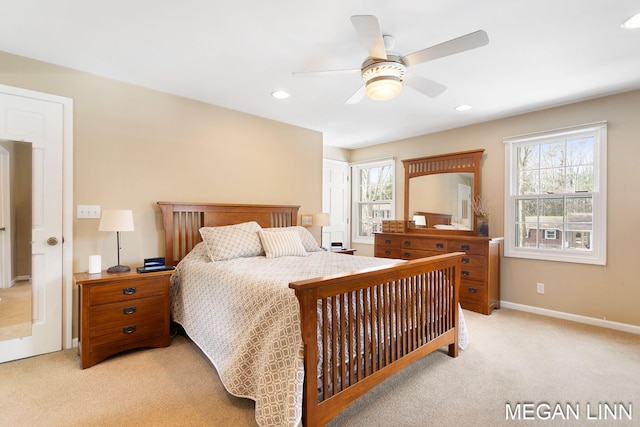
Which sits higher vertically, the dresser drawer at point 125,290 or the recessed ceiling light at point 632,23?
the recessed ceiling light at point 632,23

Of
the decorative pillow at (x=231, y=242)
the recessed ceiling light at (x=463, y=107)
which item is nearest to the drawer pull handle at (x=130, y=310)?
the decorative pillow at (x=231, y=242)

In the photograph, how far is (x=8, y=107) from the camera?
2.46 metres

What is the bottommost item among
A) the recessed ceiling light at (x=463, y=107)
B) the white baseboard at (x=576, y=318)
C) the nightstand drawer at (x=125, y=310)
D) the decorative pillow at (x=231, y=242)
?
the white baseboard at (x=576, y=318)

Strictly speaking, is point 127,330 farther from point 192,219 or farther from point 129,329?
point 192,219

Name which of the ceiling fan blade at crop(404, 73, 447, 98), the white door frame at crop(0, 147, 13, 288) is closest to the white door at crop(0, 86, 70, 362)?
the white door frame at crop(0, 147, 13, 288)

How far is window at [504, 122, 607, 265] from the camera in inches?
132

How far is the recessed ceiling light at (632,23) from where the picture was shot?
1.98 metres

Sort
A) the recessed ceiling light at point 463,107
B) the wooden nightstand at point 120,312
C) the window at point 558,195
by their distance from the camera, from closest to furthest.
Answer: the wooden nightstand at point 120,312 → the window at point 558,195 → the recessed ceiling light at point 463,107

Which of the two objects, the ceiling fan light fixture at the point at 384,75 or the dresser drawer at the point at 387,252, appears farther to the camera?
the dresser drawer at the point at 387,252

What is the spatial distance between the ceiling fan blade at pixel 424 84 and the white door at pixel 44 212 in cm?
289

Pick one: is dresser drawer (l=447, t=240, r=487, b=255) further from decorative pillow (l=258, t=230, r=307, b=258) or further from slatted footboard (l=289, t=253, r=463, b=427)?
decorative pillow (l=258, t=230, r=307, b=258)

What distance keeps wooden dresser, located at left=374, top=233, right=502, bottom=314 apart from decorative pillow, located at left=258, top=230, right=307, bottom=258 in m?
1.87

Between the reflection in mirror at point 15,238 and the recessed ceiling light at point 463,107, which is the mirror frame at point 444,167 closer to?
the recessed ceiling light at point 463,107

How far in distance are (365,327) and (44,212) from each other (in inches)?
109
